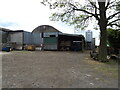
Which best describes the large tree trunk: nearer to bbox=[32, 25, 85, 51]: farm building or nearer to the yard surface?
the yard surface

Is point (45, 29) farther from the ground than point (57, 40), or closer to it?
farther from the ground

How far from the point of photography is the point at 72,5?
1145 cm

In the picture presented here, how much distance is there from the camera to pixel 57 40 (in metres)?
23.9

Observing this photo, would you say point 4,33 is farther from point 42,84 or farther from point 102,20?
point 42,84

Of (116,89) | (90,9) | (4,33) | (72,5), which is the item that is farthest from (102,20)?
(4,33)

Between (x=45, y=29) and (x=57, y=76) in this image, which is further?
(x=45, y=29)

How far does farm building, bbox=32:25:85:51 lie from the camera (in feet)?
78.7

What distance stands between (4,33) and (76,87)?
23163 millimetres

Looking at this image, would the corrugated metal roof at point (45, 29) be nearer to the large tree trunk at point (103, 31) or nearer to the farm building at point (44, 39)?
the farm building at point (44, 39)

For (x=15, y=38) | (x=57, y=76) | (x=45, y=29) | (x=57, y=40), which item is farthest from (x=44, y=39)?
(x=57, y=76)

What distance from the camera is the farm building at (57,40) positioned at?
945 inches

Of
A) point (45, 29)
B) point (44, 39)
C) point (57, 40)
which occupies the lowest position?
point (57, 40)

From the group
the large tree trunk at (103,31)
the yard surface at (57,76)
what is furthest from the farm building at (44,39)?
the yard surface at (57,76)

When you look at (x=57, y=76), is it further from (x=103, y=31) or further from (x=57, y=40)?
(x=57, y=40)
